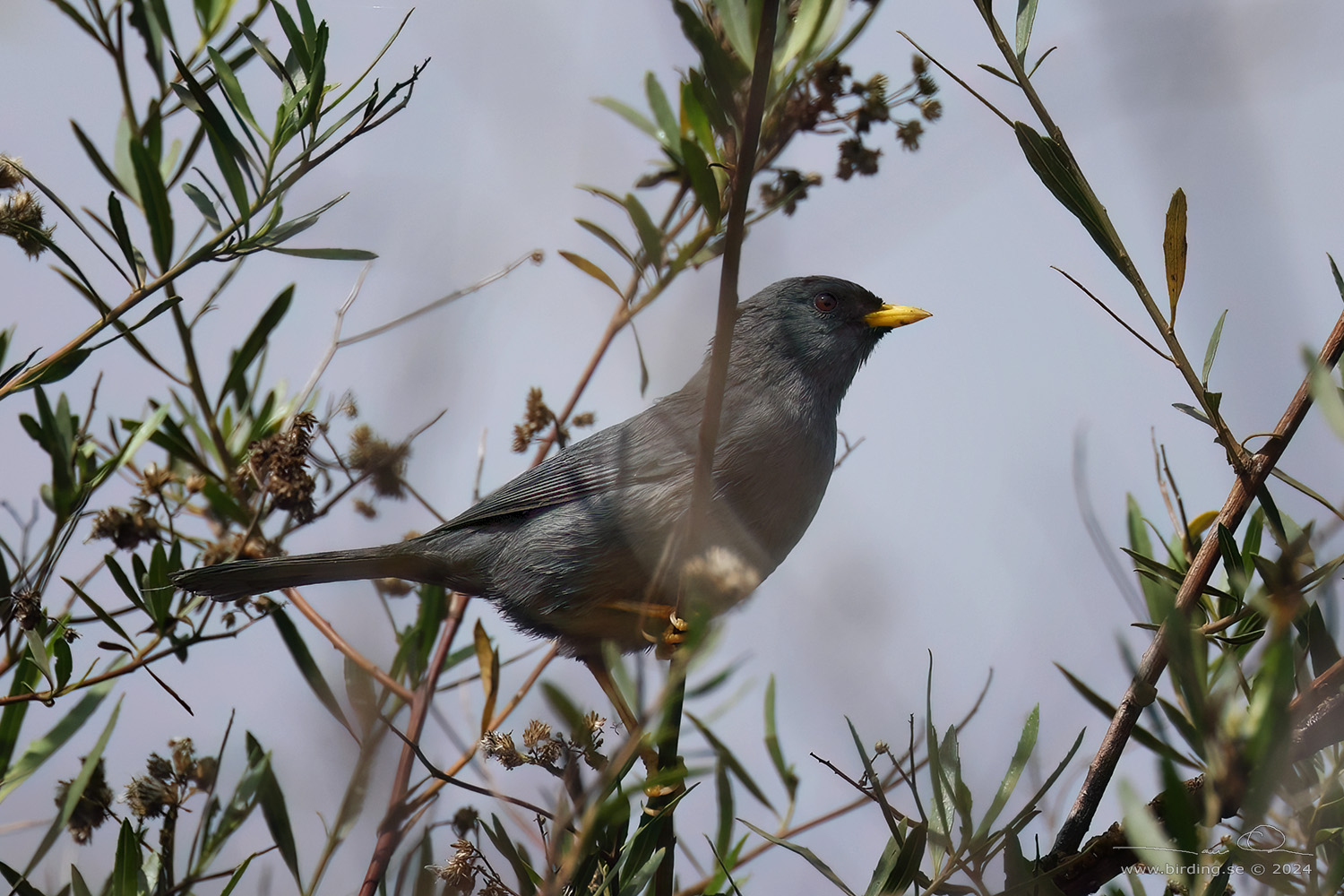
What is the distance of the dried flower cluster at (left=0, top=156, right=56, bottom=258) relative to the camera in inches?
90.0

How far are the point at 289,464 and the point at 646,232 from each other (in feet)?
3.88

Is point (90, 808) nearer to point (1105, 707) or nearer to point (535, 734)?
point (535, 734)

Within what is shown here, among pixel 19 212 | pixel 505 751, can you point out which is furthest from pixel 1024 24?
pixel 19 212

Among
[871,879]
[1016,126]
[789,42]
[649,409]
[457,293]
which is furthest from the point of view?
[649,409]

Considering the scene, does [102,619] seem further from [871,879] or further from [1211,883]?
[1211,883]

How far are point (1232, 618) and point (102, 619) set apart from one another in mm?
2330

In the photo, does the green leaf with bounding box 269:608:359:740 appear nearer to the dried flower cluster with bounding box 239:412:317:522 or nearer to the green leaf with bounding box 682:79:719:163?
the dried flower cluster with bounding box 239:412:317:522

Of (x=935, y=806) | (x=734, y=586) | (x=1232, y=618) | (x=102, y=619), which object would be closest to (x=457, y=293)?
(x=734, y=586)

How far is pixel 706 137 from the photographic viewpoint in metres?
3.11

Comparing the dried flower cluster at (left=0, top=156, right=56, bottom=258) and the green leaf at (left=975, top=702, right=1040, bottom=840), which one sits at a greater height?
the dried flower cluster at (left=0, top=156, right=56, bottom=258)

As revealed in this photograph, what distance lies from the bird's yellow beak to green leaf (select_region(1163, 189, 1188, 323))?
3307 mm

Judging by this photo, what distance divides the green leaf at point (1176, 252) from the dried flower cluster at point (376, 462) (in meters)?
1.72

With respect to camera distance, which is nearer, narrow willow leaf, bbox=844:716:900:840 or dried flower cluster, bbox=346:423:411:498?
narrow willow leaf, bbox=844:716:900:840
